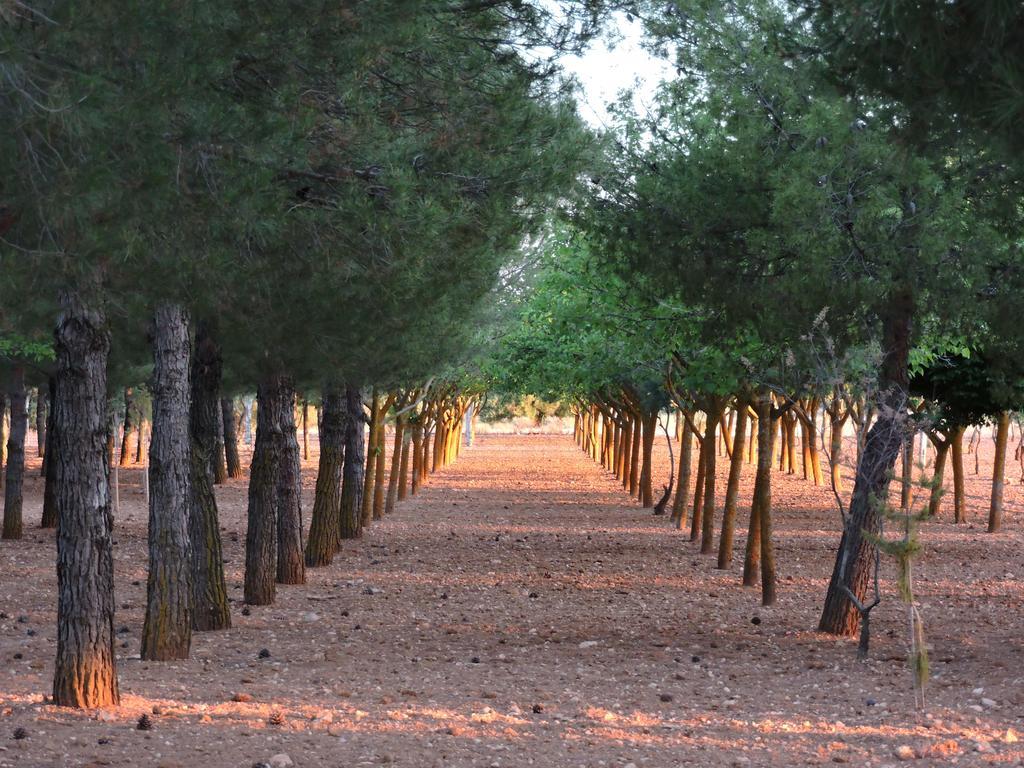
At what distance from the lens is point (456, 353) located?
62.7 feet

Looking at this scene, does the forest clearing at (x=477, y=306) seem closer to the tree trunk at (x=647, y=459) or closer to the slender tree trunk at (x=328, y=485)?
the slender tree trunk at (x=328, y=485)

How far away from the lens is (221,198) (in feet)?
21.3

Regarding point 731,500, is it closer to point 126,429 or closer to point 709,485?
point 709,485

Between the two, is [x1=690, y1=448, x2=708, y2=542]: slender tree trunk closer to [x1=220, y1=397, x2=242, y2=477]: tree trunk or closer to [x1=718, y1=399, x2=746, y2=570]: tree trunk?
[x1=718, y1=399, x2=746, y2=570]: tree trunk

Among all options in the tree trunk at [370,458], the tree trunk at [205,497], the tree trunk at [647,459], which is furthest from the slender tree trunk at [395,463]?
the tree trunk at [205,497]

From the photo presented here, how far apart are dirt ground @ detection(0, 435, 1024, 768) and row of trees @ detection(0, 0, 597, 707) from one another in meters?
0.91

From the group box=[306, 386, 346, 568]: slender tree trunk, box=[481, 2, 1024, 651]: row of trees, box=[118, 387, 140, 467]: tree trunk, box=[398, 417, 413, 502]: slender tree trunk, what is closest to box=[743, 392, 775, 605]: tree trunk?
box=[481, 2, 1024, 651]: row of trees

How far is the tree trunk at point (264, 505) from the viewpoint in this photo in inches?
555

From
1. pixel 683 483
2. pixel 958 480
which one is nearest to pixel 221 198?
pixel 683 483

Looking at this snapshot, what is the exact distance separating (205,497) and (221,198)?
5.69 m

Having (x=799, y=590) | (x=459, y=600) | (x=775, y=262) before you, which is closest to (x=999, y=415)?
(x=799, y=590)

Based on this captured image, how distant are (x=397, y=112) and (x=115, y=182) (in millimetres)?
3972

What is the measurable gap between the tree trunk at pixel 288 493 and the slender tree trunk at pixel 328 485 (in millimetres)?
1734

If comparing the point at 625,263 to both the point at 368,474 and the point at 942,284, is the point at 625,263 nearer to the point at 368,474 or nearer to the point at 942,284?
the point at 942,284
